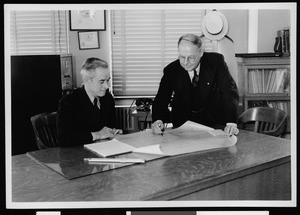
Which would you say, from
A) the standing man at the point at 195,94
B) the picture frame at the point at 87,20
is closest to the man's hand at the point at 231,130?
the standing man at the point at 195,94

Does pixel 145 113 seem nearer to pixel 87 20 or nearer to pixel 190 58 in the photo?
pixel 190 58

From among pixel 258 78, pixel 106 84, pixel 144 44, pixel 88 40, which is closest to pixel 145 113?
pixel 106 84

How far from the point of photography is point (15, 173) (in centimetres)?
140

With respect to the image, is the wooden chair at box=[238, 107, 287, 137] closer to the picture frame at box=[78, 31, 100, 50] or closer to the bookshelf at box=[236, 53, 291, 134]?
the bookshelf at box=[236, 53, 291, 134]

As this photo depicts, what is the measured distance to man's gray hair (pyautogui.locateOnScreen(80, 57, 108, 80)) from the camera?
180 centimetres

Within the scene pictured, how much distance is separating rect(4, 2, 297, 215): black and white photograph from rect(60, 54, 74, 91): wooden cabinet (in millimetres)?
10

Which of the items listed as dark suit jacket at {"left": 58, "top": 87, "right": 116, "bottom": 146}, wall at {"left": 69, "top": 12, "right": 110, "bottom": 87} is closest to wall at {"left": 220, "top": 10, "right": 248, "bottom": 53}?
wall at {"left": 69, "top": 12, "right": 110, "bottom": 87}

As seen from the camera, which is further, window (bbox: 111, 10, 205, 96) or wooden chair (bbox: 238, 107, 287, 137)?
wooden chair (bbox: 238, 107, 287, 137)

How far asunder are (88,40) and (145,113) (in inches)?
17.2

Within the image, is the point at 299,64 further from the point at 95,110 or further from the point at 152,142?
the point at 95,110

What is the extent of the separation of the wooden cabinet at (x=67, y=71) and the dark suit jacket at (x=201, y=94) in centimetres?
46

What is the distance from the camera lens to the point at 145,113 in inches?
73.4

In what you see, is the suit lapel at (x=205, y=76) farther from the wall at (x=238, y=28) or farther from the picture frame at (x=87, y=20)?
the picture frame at (x=87, y=20)

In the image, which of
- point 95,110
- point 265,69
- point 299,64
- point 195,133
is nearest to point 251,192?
point 195,133
